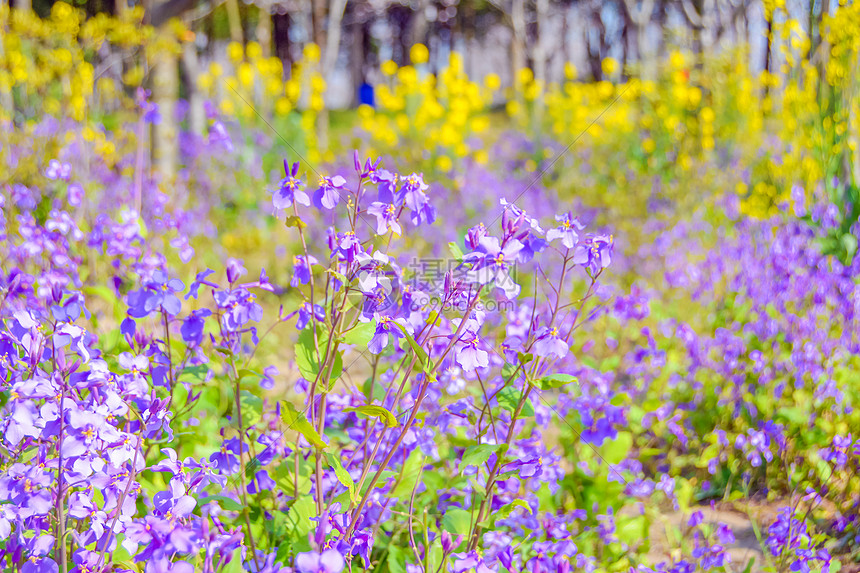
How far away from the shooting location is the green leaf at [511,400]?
57.6 inches

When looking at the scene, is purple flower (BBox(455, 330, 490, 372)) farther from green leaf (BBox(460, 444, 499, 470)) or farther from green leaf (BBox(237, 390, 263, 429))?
green leaf (BBox(237, 390, 263, 429))

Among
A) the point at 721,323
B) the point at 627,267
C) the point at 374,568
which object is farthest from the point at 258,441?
the point at 627,267

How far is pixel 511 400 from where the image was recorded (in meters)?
1.46

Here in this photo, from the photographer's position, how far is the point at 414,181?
1.31 metres

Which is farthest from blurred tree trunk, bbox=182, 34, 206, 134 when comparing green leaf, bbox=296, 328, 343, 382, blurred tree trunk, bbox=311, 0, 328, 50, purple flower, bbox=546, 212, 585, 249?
purple flower, bbox=546, 212, 585, 249

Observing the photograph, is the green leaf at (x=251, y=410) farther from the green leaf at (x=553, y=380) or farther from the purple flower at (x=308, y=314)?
the green leaf at (x=553, y=380)

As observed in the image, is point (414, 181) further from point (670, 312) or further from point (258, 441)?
point (670, 312)

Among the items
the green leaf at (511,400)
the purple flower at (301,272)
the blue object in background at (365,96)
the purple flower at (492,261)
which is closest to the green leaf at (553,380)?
the green leaf at (511,400)

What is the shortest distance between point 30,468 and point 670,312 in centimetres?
372

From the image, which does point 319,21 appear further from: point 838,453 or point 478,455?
point 478,455

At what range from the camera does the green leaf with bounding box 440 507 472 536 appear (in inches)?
58.4

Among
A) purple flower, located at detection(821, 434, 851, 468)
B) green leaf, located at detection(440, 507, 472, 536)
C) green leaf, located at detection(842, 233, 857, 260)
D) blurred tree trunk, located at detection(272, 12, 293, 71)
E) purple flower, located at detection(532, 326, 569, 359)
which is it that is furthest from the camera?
blurred tree trunk, located at detection(272, 12, 293, 71)

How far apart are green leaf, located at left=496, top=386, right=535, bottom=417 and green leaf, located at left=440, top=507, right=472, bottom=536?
31cm

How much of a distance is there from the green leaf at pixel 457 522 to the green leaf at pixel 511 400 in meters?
0.31
